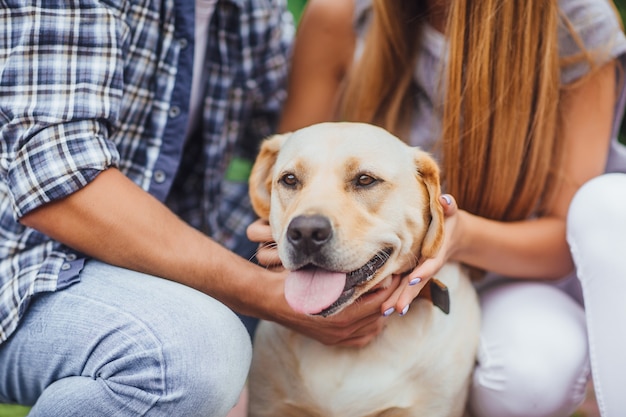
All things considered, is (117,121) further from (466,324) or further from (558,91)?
(558,91)

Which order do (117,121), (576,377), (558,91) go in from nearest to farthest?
(117,121) < (576,377) < (558,91)

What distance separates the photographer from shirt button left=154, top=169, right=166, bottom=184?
7.09ft

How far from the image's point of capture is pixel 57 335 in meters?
1.80

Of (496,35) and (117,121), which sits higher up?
(496,35)

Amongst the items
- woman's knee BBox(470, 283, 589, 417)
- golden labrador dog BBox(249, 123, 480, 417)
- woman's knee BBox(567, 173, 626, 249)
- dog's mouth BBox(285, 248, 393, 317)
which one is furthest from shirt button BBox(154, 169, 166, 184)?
woman's knee BBox(567, 173, 626, 249)

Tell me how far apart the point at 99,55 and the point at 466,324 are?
4.10ft

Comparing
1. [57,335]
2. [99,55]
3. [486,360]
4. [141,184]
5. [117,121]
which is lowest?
[486,360]

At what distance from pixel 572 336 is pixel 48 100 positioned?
155cm

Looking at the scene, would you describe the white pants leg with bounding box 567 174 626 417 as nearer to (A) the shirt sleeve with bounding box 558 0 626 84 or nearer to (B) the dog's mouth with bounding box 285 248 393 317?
(A) the shirt sleeve with bounding box 558 0 626 84

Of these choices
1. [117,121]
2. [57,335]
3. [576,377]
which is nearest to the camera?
[57,335]

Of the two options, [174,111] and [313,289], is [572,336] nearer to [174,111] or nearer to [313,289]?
[313,289]

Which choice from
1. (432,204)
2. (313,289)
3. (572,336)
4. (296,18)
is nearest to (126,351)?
(313,289)

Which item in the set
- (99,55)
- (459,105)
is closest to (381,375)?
(459,105)

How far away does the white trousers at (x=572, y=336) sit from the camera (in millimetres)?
1970
